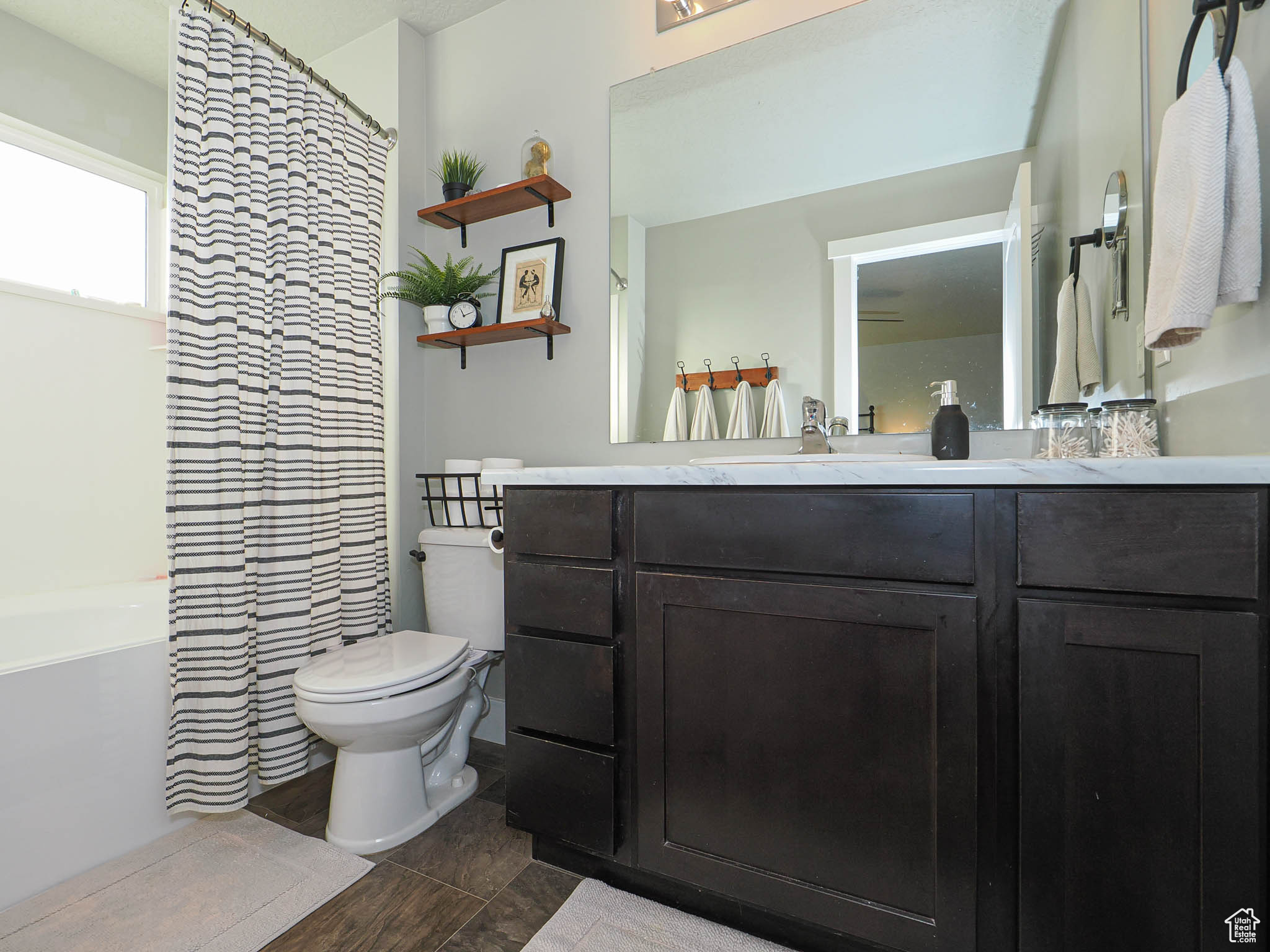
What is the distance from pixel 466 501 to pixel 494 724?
31.7 inches

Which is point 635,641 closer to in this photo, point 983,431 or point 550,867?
point 550,867

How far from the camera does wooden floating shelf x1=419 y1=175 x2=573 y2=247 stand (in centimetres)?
191

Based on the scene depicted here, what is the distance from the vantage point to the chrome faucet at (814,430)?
1.51 meters

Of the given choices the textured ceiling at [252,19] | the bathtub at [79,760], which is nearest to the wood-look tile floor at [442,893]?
the bathtub at [79,760]

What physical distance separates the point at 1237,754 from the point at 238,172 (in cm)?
246

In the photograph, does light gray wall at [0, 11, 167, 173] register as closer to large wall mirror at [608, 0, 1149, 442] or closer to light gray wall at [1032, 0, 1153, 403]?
large wall mirror at [608, 0, 1149, 442]

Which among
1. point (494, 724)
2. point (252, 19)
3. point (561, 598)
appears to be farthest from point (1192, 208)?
point (252, 19)

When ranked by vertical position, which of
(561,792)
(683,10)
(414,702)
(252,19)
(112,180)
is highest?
(252,19)

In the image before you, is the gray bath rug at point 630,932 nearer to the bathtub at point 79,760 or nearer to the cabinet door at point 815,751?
the cabinet door at point 815,751

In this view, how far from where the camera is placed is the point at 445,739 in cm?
183

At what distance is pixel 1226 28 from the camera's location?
85 cm

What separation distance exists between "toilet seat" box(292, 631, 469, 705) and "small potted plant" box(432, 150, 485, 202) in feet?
4.84

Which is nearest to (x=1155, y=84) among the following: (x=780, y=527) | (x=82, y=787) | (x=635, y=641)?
(x=780, y=527)

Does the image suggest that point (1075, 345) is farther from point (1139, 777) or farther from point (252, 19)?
point (252, 19)
